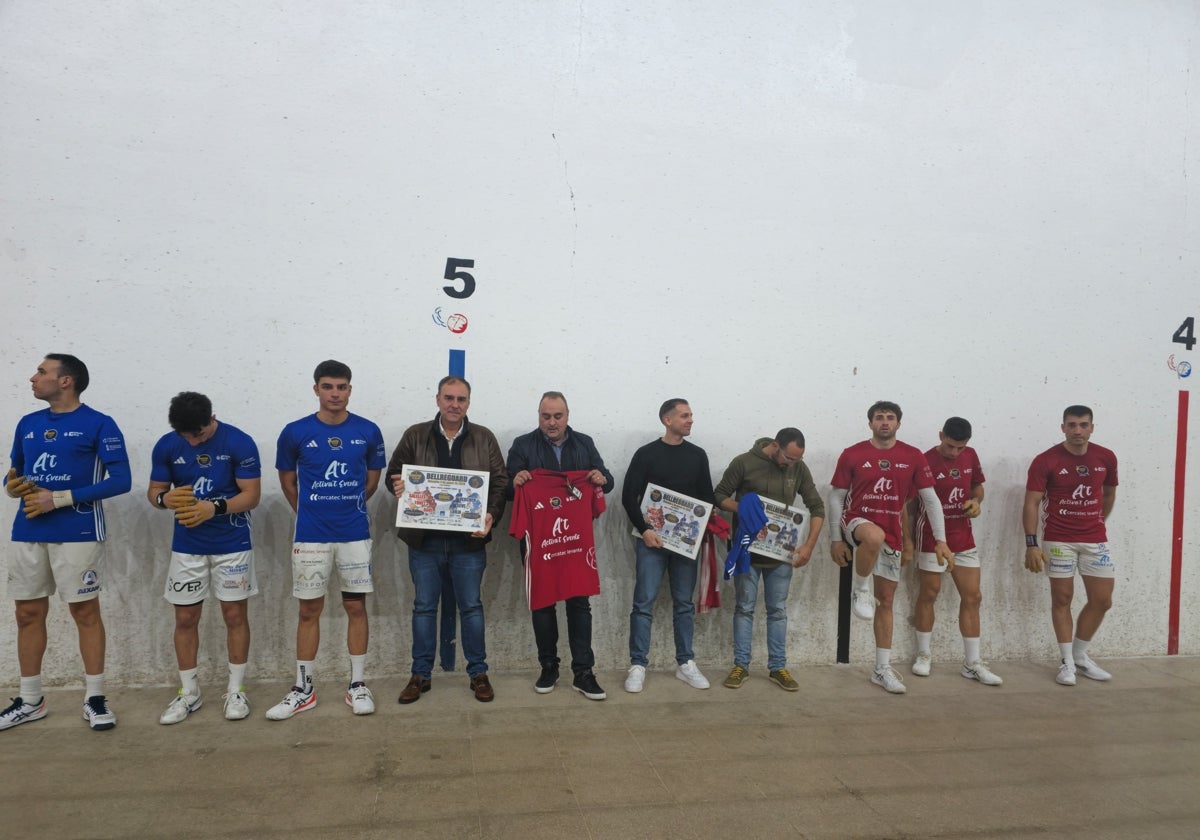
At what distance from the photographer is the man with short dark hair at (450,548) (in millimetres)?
3512

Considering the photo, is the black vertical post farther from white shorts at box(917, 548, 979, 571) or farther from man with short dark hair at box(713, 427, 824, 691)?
man with short dark hair at box(713, 427, 824, 691)

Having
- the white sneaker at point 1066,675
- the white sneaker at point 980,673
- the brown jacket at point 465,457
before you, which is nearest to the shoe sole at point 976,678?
the white sneaker at point 980,673

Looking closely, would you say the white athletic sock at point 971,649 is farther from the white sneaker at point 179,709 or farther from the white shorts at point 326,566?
the white sneaker at point 179,709

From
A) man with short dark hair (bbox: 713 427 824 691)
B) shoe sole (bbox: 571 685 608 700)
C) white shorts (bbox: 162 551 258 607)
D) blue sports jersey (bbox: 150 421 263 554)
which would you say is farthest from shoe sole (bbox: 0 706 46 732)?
man with short dark hair (bbox: 713 427 824 691)

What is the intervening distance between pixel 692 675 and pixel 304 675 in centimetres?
198

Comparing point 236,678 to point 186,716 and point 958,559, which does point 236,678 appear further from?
point 958,559

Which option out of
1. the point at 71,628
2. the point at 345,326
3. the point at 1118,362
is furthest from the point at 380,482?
the point at 1118,362

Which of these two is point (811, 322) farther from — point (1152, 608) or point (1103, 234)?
point (1152, 608)

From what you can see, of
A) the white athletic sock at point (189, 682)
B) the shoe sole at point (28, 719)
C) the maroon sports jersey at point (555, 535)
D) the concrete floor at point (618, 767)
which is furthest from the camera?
the maroon sports jersey at point (555, 535)

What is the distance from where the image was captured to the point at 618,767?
285 centimetres

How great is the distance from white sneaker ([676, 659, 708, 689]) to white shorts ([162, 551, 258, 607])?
7.45 feet

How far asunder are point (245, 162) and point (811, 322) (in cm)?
333

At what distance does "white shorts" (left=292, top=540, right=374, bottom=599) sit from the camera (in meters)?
3.33

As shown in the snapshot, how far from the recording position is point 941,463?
4.24 meters
